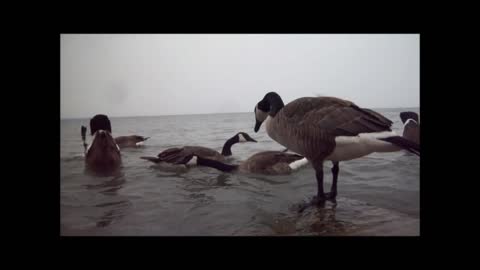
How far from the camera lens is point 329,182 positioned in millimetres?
4406

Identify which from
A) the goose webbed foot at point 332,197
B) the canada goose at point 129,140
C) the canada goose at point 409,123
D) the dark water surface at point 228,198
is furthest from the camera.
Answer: the canada goose at point 129,140

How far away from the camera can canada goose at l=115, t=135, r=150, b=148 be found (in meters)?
6.27

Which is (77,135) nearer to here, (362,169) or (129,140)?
(129,140)

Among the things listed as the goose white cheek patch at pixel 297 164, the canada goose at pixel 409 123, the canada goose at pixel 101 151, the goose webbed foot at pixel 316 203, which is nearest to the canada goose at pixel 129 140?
the canada goose at pixel 101 151

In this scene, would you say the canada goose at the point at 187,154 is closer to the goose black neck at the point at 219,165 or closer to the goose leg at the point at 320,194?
the goose black neck at the point at 219,165

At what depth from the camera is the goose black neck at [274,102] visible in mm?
3740

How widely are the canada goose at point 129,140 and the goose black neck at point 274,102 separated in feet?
11.6

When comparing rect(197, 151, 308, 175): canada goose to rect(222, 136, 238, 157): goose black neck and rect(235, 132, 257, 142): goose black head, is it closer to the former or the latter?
rect(235, 132, 257, 142): goose black head

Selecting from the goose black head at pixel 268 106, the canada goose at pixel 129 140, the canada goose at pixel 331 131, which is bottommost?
the canada goose at pixel 129 140

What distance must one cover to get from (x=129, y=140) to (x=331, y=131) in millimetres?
4700

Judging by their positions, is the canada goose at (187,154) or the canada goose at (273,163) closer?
the canada goose at (273,163)

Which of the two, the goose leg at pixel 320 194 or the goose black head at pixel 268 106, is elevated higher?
the goose black head at pixel 268 106

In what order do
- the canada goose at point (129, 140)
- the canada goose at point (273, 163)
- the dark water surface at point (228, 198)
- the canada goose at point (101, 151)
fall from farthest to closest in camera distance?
the canada goose at point (129, 140) < the canada goose at point (273, 163) < the canada goose at point (101, 151) < the dark water surface at point (228, 198)
